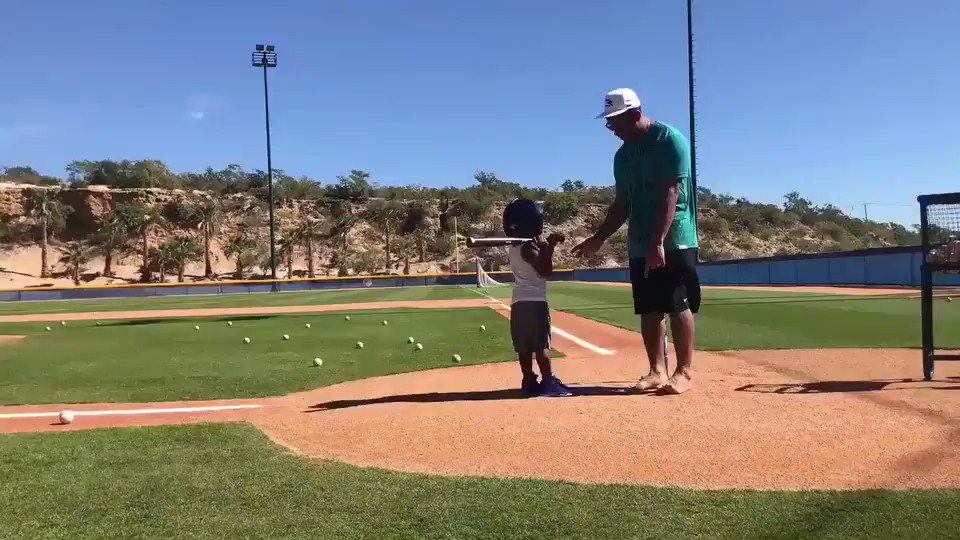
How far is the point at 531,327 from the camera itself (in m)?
5.21

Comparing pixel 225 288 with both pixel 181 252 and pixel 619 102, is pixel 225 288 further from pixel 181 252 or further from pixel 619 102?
pixel 619 102

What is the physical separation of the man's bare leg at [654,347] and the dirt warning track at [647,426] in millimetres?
193

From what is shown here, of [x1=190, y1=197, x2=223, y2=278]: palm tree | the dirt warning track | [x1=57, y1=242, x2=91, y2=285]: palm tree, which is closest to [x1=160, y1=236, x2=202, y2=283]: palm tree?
[x1=190, y1=197, x2=223, y2=278]: palm tree

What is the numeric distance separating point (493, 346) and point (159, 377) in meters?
4.14

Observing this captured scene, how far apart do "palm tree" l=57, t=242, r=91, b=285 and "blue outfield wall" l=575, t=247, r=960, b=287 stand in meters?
51.4

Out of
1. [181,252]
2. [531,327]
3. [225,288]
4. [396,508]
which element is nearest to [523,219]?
[531,327]

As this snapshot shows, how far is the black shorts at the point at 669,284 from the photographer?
4930 mm

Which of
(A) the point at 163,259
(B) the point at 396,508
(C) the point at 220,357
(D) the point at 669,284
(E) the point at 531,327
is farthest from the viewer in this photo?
(A) the point at 163,259

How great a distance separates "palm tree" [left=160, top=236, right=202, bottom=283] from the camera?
61.8 m

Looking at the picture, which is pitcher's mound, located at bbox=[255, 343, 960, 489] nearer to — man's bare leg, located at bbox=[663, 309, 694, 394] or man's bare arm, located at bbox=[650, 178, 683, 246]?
man's bare leg, located at bbox=[663, 309, 694, 394]

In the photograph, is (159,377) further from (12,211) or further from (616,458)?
(12,211)

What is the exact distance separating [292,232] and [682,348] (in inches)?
2652

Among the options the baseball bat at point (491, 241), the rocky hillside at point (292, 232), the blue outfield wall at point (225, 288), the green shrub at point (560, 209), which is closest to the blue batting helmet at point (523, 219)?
the baseball bat at point (491, 241)

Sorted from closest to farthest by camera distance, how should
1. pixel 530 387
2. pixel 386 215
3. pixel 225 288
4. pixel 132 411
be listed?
1. pixel 530 387
2. pixel 132 411
3. pixel 225 288
4. pixel 386 215
